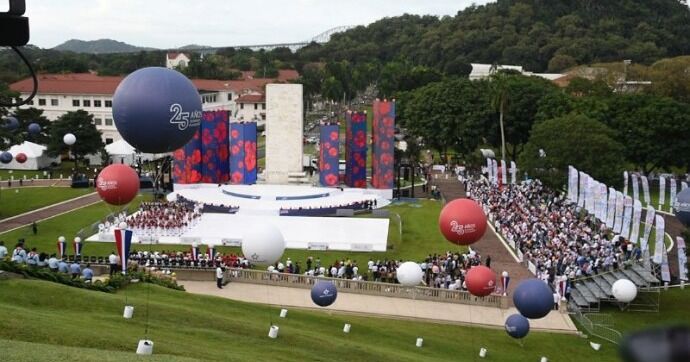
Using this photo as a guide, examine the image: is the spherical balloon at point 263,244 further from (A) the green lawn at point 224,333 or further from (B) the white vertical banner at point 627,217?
(B) the white vertical banner at point 627,217

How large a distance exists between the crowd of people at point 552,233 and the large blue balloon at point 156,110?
19554 millimetres

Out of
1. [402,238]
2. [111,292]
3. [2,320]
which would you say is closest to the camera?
[2,320]

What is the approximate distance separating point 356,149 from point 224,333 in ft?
123

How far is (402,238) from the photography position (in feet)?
144

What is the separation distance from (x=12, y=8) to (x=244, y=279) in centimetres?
2556

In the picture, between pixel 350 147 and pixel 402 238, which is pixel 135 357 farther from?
pixel 350 147

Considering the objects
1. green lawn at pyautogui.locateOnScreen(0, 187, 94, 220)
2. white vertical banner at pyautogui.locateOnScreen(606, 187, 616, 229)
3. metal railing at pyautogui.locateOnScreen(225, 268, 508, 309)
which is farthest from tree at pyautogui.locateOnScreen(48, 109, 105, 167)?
white vertical banner at pyautogui.locateOnScreen(606, 187, 616, 229)

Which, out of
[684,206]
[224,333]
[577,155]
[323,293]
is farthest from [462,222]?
[577,155]

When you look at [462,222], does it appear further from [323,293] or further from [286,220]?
[286,220]

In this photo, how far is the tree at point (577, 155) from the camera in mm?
54281

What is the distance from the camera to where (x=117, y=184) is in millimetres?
23125

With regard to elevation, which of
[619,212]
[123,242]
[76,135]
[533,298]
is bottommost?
[619,212]

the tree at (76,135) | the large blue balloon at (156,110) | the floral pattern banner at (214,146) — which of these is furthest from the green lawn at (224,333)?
the tree at (76,135)

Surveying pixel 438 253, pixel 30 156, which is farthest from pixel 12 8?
pixel 30 156
